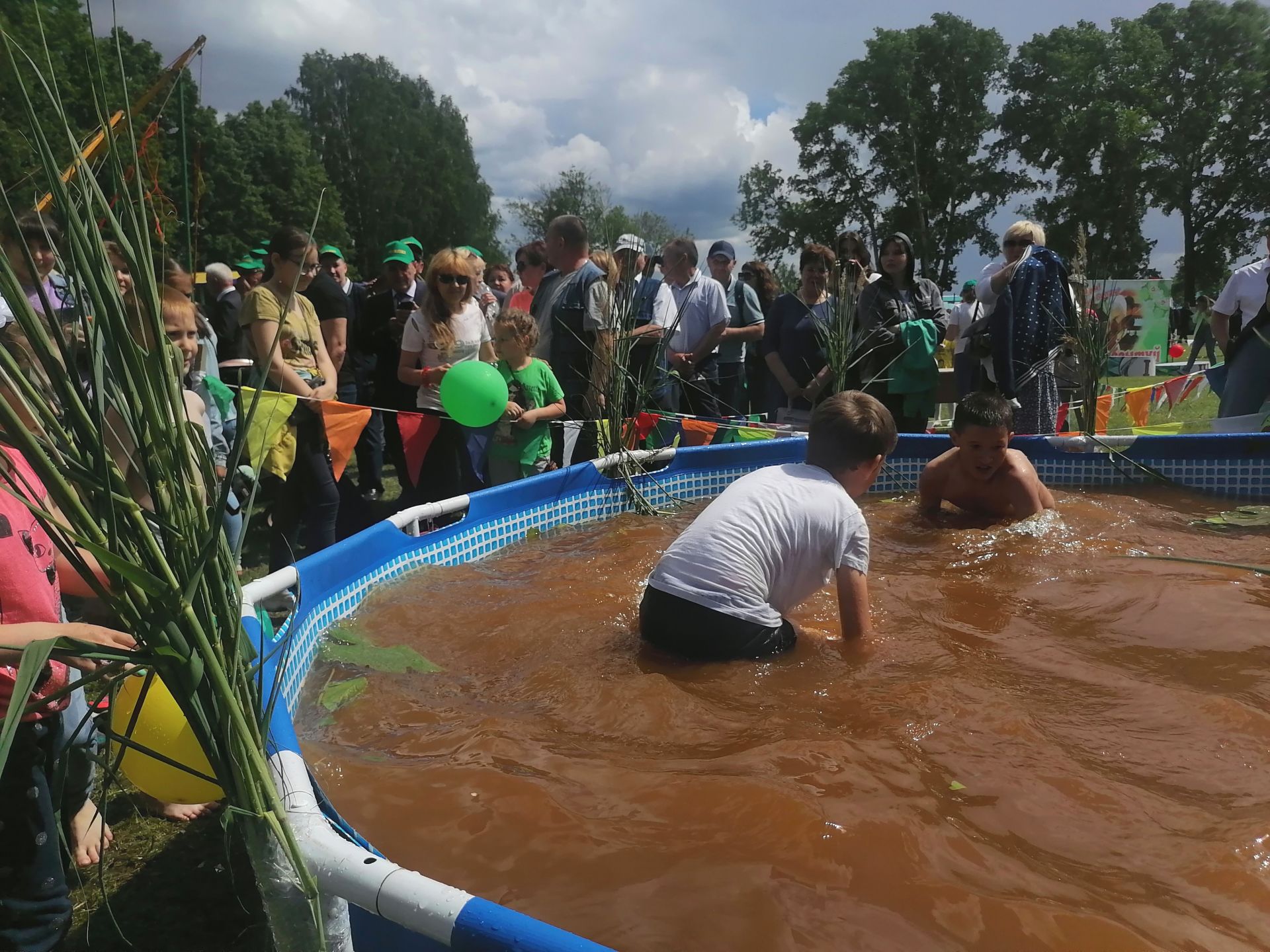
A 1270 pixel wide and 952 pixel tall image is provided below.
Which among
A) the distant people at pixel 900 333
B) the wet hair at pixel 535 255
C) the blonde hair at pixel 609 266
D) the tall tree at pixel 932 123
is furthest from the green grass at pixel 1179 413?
the tall tree at pixel 932 123

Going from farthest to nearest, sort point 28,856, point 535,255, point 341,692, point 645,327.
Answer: point 535,255 < point 645,327 < point 341,692 < point 28,856

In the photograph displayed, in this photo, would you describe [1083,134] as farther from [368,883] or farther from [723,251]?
[368,883]

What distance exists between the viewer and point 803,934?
1.72m

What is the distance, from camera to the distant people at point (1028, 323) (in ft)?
20.8

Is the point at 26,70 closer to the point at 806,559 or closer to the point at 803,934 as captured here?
the point at 803,934

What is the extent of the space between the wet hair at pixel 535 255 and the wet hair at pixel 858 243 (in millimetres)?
2484

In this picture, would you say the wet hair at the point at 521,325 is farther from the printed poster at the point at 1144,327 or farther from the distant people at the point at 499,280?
the printed poster at the point at 1144,327

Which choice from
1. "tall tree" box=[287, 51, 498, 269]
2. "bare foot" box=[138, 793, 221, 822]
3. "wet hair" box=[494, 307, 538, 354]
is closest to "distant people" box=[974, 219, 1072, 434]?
"wet hair" box=[494, 307, 538, 354]

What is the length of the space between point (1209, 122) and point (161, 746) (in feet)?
131

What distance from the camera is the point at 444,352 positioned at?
5562 millimetres

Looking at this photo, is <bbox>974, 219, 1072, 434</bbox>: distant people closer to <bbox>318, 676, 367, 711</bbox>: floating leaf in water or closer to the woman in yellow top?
the woman in yellow top

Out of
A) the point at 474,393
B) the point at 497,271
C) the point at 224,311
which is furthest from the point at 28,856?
the point at 497,271

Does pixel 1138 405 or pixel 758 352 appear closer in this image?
pixel 758 352

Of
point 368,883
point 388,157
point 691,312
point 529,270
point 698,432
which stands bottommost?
point 368,883
